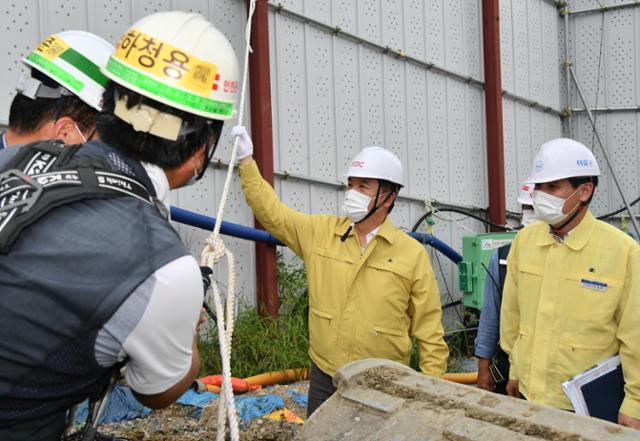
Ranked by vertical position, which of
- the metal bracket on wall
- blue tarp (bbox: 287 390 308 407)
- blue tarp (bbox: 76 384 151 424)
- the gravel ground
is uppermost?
the metal bracket on wall

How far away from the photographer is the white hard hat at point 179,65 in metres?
1.66

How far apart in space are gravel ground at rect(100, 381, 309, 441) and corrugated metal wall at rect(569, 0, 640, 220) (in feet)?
25.1

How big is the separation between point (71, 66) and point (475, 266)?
5.46 meters

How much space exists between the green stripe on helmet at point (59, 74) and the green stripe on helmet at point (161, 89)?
800 mm

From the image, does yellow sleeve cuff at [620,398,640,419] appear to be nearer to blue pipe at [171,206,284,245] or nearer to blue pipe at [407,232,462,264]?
blue pipe at [171,206,284,245]

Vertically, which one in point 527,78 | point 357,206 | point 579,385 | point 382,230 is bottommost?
point 579,385

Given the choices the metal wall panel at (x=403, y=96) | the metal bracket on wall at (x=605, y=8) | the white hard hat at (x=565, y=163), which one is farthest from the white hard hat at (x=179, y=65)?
the metal bracket on wall at (x=605, y=8)

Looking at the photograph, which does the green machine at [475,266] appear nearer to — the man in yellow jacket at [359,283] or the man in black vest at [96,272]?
the man in yellow jacket at [359,283]

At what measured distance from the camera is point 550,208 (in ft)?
11.2

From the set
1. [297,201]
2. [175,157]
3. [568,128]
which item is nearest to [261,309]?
[297,201]

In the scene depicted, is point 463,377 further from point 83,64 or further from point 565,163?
point 83,64

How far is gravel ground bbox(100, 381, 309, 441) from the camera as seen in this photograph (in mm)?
3873

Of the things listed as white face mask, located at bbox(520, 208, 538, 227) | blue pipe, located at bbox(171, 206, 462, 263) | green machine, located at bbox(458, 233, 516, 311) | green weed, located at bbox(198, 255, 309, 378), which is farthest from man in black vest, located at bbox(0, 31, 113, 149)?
green machine, located at bbox(458, 233, 516, 311)

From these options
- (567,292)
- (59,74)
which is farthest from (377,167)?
(59,74)
